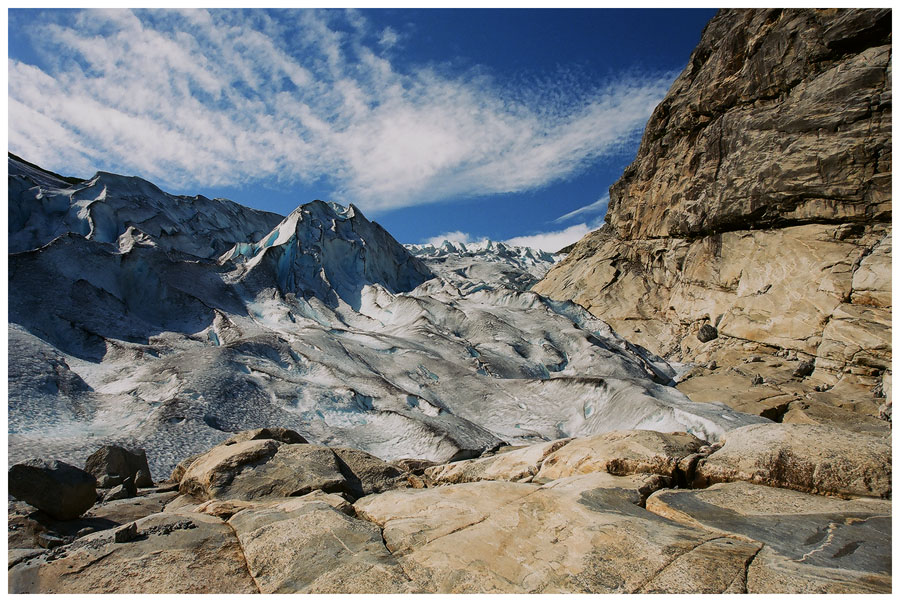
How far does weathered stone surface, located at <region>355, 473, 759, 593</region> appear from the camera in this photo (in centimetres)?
363

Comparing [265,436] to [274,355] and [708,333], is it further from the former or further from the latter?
[708,333]

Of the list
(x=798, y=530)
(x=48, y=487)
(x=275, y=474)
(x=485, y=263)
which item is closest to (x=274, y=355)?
(x=275, y=474)

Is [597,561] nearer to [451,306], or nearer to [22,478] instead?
[22,478]

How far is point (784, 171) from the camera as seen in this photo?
24.9 m

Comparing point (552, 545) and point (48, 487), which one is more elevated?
point (48, 487)

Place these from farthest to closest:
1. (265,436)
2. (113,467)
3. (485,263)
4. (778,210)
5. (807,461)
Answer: (485,263), (778,210), (265,436), (113,467), (807,461)

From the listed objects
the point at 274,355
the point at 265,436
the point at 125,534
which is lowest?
the point at 125,534

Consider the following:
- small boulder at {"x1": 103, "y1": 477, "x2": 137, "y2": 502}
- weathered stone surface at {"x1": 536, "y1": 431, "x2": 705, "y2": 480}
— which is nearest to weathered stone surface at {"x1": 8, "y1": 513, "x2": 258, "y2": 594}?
small boulder at {"x1": 103, "y1": 477, "x2": 137, "y2": 502}

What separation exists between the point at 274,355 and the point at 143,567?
46.2 ft

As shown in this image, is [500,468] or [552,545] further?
[500,468]

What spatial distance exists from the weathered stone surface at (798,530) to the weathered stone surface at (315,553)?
279 cm

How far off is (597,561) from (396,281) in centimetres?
3624

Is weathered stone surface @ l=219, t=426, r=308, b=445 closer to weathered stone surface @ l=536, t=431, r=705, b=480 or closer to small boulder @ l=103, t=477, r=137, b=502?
small boulder @ l=103, t=477, r=137, b=502

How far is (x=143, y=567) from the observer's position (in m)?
3.97
